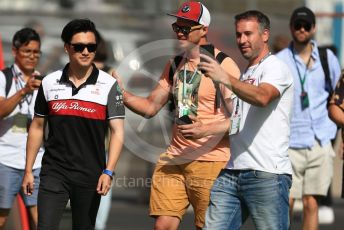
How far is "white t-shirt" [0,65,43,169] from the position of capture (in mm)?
9102

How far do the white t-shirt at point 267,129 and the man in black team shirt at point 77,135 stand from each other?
99 cm

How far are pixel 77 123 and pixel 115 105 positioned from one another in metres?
0.32

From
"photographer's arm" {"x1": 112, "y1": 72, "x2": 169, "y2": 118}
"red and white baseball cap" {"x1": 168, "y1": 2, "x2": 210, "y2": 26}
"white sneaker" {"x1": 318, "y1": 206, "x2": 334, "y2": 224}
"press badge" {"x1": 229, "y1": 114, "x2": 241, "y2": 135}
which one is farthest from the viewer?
"white sneaker" {"x1": 318, "y1": 206, "x2": 334, "y2": 224}

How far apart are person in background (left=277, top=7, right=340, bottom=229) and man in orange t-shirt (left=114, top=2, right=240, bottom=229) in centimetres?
207

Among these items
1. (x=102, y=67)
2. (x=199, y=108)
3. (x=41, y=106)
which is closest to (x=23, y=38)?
(x=102, y=67)

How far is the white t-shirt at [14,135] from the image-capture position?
910 cm

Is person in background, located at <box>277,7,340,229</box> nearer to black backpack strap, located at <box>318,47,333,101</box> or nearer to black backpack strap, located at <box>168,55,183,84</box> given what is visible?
black backpack strap, located at <box>318,47,333,101</box>

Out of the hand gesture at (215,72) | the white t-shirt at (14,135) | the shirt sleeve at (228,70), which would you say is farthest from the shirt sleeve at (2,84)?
the hand gesture at (215,72)

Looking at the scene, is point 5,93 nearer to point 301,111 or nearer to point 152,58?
point 301,111

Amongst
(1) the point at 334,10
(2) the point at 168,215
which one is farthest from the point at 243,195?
(1) the point at 334,10

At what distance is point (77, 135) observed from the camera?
7.62 metres

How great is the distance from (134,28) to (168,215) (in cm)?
2085

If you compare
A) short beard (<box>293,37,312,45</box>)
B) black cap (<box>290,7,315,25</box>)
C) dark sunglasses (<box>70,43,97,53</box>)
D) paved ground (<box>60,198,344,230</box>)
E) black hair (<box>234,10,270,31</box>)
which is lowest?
paved ground (<box>60,198,344,230</box>)

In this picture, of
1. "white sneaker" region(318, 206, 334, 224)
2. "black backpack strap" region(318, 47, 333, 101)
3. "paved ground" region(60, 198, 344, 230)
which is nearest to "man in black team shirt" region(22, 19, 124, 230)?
"black backpack strap" region(318, 47, 333, 101)
